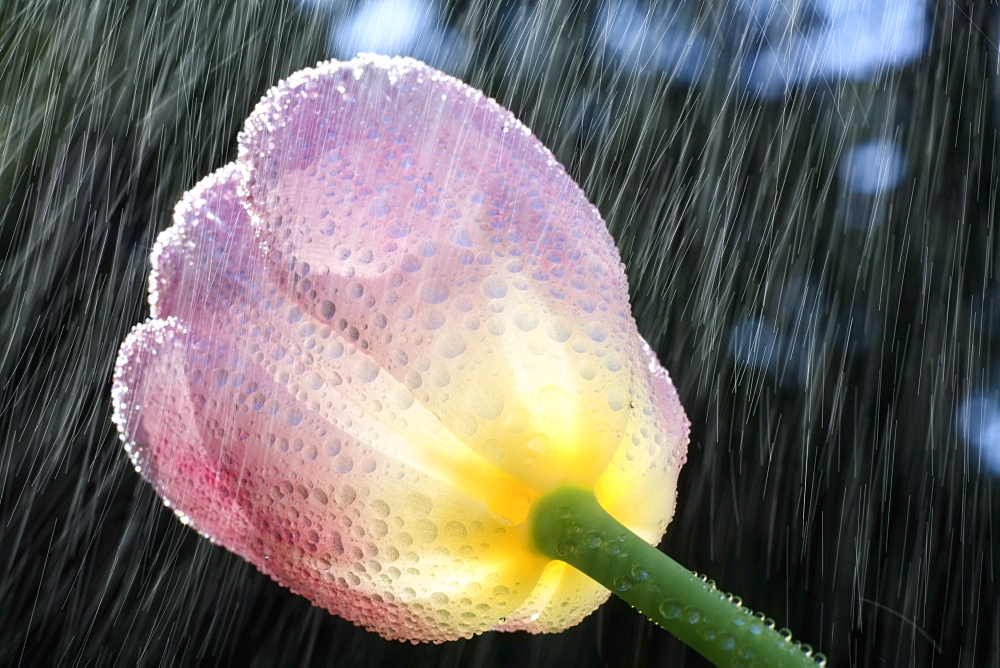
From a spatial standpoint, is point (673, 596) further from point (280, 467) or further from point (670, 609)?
point (280, 467)

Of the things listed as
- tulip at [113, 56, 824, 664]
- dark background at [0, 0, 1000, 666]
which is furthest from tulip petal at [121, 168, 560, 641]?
dark background at [0, 0, 1000, 666]

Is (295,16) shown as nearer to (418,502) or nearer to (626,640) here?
(626,640)

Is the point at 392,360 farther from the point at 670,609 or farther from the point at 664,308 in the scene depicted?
the point at 664,308

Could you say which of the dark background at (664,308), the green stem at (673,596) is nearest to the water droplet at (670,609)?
the green stem at (673,596)

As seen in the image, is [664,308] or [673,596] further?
[664,308]

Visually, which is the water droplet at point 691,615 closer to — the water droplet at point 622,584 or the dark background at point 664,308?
the water droplet at point 622,584

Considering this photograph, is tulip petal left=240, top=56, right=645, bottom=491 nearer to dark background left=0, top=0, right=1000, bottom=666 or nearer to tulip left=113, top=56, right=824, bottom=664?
tulip left=113, top=56, right=824, bottom=664

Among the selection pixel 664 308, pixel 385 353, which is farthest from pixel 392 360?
pixel 664 308
